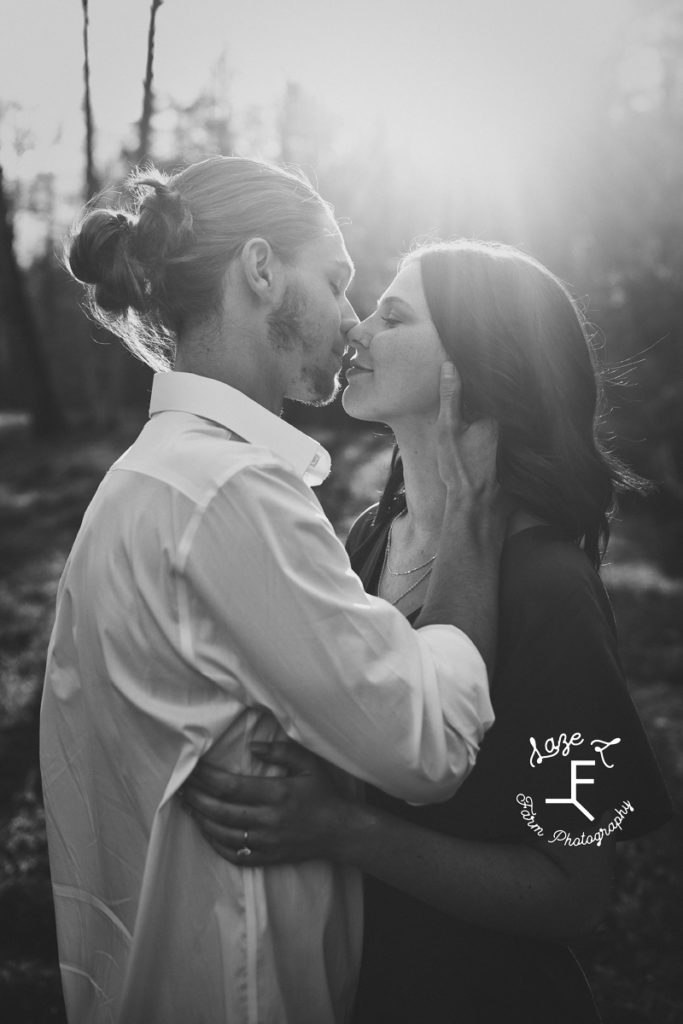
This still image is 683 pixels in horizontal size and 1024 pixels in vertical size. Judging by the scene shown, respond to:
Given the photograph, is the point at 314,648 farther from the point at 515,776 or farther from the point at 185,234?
the point at 185,234

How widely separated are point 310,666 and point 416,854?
641mm

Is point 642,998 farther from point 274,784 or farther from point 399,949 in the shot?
point 274,784

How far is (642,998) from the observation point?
3.33 meters

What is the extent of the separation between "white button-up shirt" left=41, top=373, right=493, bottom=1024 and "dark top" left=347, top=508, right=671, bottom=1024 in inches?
11.2

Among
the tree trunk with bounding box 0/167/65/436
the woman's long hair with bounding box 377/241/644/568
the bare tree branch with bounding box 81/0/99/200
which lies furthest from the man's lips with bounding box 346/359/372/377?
the tree trunk with bounding box 0/167/65/436

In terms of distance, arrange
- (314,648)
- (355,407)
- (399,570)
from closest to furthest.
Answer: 1. (314,648)
2. (355,407)
3. (399,570)

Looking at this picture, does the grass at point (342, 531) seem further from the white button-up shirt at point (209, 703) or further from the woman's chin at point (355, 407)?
the woman's chin at point (355, 407)

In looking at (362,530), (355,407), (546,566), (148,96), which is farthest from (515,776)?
(148,96)

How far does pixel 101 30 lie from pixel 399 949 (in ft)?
8.56

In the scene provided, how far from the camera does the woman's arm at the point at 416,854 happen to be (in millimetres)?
1702

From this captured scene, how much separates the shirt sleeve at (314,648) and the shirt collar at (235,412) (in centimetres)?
22

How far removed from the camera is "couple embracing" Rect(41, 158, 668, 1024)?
5.24 ft

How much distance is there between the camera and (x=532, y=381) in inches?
92.2

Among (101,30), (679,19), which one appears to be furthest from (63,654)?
(679,19)
